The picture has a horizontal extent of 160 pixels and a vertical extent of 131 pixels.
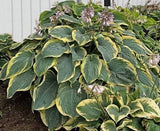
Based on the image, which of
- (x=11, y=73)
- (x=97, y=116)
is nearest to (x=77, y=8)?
(x=11, y=73)

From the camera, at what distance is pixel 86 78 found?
2199 mm

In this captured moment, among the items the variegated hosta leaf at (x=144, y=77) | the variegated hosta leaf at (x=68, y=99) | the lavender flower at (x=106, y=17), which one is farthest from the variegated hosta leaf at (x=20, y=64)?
the variegated hosta leaf at (x=144, y=77)

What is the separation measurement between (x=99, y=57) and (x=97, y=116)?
21.9 inches

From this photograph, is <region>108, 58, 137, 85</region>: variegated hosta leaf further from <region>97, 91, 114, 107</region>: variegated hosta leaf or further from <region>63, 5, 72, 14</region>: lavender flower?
<region>63, 5, 72, 14</region>: lavender flower

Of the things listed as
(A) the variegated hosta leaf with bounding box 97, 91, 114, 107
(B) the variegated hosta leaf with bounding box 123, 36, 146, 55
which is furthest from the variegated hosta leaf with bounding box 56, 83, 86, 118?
(B) the variegated hosta leaf with bounding box 123, 36, 146, 55

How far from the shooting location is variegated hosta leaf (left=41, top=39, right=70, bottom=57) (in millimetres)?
2293

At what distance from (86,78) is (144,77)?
20.8 inches

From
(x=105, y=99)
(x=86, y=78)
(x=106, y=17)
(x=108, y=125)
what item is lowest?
(x=108, y=125)

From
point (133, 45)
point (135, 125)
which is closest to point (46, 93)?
point (135, 125)

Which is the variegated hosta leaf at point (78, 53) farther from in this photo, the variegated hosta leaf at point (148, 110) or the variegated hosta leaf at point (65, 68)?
the variegated hosta leaf at point (148, 110)

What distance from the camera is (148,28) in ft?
13.3

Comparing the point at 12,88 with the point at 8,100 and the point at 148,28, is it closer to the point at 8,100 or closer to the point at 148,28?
the point at 8,100

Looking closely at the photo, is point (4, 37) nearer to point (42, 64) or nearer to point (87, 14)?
point (42, 64)

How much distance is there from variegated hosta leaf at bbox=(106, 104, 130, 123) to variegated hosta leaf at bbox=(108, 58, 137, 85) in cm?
30
